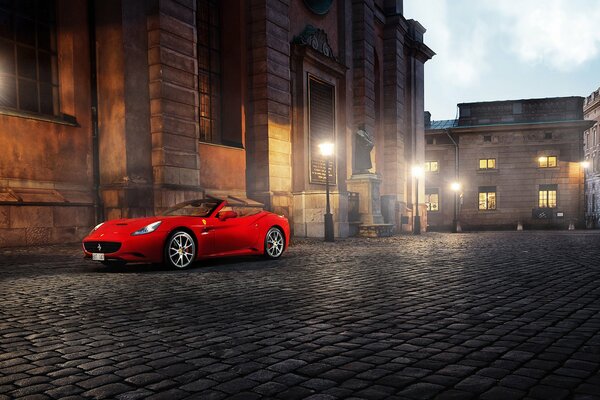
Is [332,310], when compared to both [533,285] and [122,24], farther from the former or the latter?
[122,24]

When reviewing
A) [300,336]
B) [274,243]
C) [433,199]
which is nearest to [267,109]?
[274,243]

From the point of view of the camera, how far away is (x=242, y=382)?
294 centimetres

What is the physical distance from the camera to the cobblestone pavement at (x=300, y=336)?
113 inches

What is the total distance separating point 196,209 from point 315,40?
14118 millimetres

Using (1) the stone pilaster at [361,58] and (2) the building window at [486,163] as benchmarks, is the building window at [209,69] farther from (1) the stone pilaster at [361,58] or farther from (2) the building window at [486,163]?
(2) the building window at [486,163]

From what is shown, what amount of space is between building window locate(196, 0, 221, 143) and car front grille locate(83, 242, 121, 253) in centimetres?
941

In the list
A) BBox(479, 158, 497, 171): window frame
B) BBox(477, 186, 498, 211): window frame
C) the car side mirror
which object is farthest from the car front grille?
BBox(479, 158, 497, 171): window frame

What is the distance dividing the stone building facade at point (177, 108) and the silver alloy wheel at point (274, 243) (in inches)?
172

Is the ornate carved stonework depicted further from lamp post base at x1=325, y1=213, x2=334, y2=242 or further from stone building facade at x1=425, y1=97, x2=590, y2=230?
stone building facade at x1=425, y1=97, x2=590, y2=230

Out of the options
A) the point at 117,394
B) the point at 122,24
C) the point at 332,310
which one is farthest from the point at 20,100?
the point at 117,394

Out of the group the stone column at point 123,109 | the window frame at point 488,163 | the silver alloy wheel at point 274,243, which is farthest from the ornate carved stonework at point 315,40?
the window frame at point 488,163

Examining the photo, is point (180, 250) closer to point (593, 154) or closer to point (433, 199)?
point (433, 199)

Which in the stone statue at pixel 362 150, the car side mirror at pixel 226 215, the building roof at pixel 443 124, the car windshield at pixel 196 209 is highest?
the building roof at pixel 443 124

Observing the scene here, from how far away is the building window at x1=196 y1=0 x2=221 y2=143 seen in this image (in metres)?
17.8
